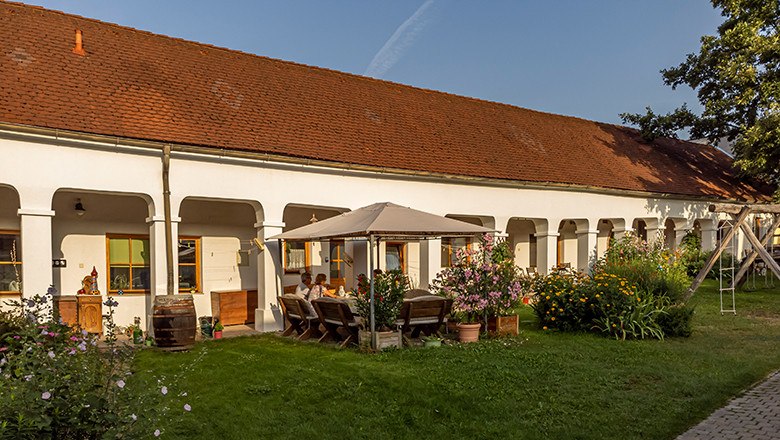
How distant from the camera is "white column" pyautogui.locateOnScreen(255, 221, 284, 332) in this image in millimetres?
12141

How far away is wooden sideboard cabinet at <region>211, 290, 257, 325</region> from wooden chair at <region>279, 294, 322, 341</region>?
2099 millimetres

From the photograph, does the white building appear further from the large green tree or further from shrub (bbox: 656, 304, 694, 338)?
shrub (bbox: 656, 304, 694, 338)

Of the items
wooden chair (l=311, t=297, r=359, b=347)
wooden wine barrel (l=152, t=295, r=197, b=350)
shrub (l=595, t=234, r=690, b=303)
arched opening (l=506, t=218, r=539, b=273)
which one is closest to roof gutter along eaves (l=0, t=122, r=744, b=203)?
shrub (l=595, t=234, r=690, b=303)

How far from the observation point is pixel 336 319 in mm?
10102

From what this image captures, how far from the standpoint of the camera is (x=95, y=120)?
1063 cm

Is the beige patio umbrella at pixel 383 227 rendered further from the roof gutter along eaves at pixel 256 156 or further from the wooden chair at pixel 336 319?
the roof gutter along eaves at pixel 256 156

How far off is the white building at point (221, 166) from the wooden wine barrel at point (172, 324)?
4.58 ft

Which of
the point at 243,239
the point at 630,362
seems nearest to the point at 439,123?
the point at 243,239

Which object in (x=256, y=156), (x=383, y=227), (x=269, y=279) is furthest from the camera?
(x=269, y=279)

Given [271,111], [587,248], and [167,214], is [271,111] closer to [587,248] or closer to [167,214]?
[167,214]

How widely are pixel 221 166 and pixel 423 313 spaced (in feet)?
16.5

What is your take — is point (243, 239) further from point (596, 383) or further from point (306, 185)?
point (596, 383)

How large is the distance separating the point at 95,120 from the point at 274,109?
172 inches

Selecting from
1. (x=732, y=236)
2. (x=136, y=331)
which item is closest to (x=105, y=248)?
(x=136, y=331)
